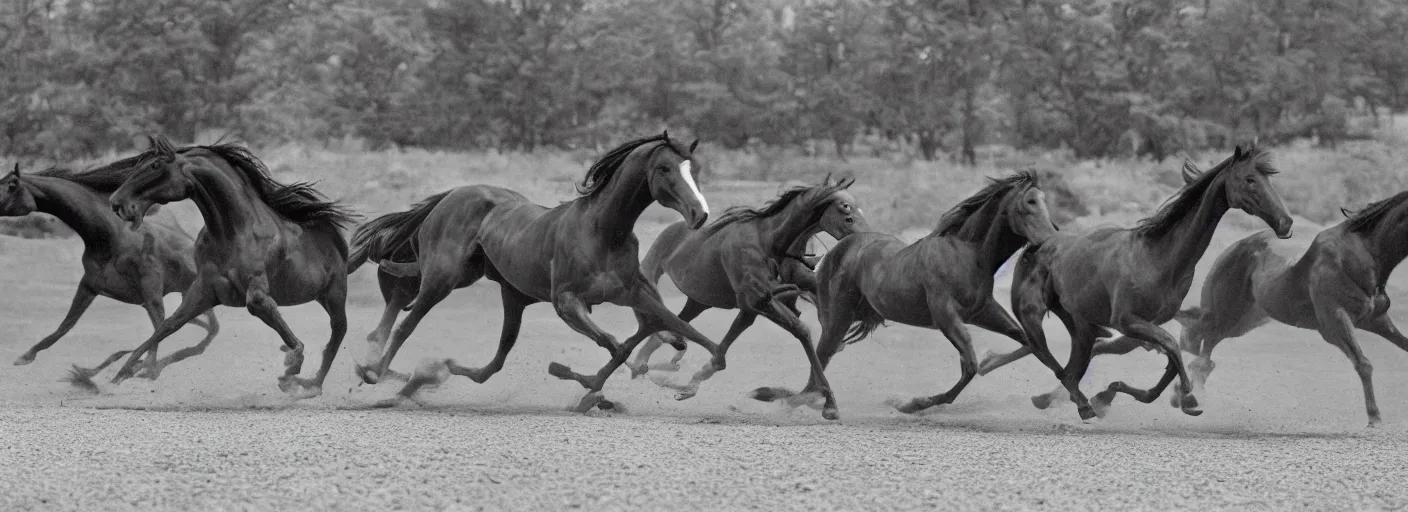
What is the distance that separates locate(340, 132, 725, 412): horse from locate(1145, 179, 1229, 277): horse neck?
2.78m

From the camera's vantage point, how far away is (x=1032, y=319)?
35.9ft

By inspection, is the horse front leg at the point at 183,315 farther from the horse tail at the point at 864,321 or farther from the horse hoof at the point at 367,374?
the horse tail at the point at 864,321

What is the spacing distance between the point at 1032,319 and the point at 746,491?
443 centimetres

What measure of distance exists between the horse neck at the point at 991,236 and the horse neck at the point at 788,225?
106cm

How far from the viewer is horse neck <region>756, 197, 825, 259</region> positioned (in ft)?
36.8

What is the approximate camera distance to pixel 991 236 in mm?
10555

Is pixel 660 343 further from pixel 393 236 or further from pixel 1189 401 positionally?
pixel 1189 401

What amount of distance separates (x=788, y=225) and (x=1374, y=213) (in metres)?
3.76

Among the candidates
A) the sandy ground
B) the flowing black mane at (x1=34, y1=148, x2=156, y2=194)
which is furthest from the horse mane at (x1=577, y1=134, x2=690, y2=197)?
the flowing black mane at (x1=34, y1=148, x2=156, y2=194)

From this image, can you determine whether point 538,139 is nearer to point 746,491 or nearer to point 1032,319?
point 1032,319

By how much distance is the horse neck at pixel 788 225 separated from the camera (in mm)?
11227

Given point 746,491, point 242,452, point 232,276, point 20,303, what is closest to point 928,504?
point 746,491

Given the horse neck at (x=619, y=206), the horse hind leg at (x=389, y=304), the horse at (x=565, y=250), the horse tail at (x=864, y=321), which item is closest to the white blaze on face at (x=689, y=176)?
the horse at (x=565, y=250)

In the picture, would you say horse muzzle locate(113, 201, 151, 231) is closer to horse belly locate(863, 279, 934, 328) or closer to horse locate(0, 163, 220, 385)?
horse locate(0, 163, 220, 385)
